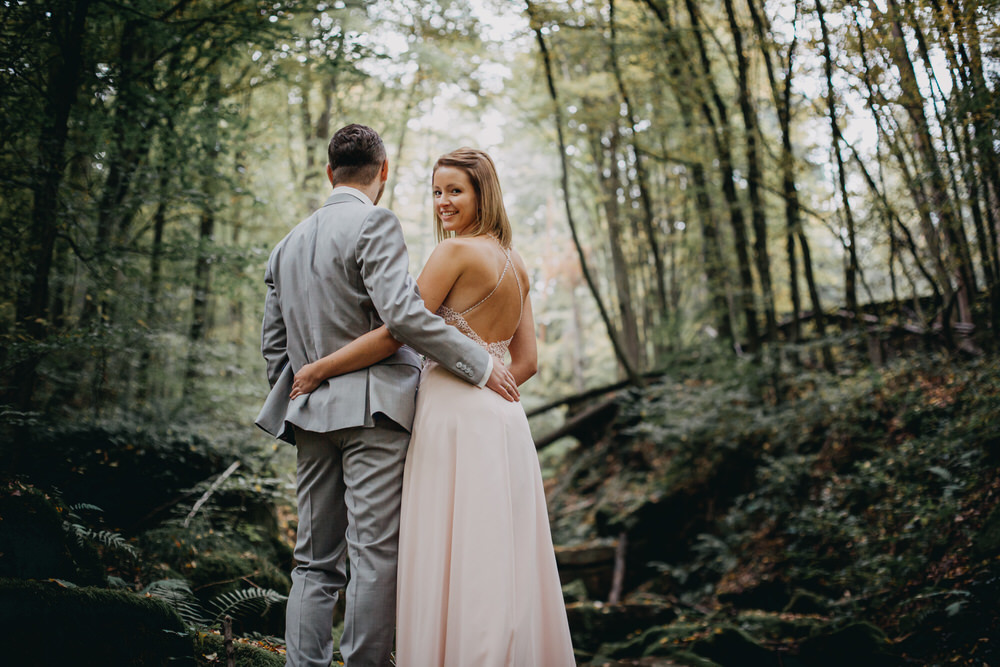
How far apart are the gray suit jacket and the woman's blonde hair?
43cm

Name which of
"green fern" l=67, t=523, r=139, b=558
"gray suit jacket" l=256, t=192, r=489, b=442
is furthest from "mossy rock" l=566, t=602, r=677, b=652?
"gray suit jacket" l=256, t=192, r=489, b=442

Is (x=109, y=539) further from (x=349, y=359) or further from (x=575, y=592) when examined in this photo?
(x=575, y=592)

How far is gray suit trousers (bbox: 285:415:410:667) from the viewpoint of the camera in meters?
2.23

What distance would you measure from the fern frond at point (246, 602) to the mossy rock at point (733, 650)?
2.57 m

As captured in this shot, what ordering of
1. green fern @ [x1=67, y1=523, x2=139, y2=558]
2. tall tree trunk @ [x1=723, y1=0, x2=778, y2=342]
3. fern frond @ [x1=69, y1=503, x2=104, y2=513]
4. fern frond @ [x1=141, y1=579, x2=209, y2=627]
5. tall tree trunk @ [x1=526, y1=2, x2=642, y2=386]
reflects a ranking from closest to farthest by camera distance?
fern frond @ [x1=141, y1=579, x2=209, y2=627] < green fern @ [x1=67, y1=523, x2=139, y2=558] < fern frond @ [x1=69, y1=503, x2=104, y2=513] < tall tree trunk @ [x1=723, y1=0, x2=778, y2=342] < tall tree trunk @ [x1=526, y1=2, x2=642, y2=386]

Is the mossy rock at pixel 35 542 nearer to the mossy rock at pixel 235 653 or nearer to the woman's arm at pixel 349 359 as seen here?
the mossy rock at pixel 235 653

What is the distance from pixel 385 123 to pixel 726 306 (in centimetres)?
661

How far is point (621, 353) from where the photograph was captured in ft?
30.6

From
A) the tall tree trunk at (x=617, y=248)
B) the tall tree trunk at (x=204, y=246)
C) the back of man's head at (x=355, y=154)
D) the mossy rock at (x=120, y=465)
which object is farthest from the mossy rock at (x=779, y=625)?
the tall tree trunk at (x=617, y=248)

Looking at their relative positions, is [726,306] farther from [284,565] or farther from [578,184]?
[284,565]

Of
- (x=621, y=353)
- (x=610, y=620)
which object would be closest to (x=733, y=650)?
(x=610, y=620)

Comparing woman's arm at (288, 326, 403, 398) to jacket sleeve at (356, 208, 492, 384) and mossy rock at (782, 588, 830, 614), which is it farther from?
mossy rock at (782, 588, 830, 614)

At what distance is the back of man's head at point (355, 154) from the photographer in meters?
2.59

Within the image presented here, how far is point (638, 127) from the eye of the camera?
10.5m
